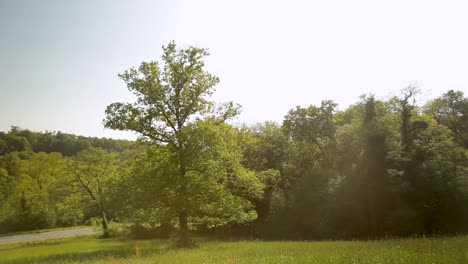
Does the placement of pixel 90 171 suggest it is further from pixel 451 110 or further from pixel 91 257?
pixel 451 110

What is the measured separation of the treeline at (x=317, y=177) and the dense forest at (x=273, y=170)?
0.37ft

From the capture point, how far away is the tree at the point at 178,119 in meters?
25.4

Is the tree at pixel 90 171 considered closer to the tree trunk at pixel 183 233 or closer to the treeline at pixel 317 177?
the treeline at pixel 317 177

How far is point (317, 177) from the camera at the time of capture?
37531 mm

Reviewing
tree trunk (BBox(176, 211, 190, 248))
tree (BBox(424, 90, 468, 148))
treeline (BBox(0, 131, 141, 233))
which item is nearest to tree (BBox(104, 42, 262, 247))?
tree trunk (BBox(176, 211, 190, 248))

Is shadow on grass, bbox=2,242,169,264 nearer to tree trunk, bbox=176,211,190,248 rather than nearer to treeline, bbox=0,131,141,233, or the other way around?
tree trunk, bbox=176,211,190,248

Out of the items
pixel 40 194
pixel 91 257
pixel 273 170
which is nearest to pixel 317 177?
pixel 273 170

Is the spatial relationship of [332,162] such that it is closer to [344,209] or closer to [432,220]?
[344,209]

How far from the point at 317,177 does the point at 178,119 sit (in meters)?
18.3

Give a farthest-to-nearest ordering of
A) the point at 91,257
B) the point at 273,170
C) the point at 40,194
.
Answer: the point at 40,194 < the point at 273,170 < the point at 91,257

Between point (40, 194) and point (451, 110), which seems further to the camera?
point (40, 194)

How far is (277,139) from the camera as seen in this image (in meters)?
45.2

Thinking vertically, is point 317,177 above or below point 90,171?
below

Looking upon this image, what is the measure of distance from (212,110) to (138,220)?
10346 mm
